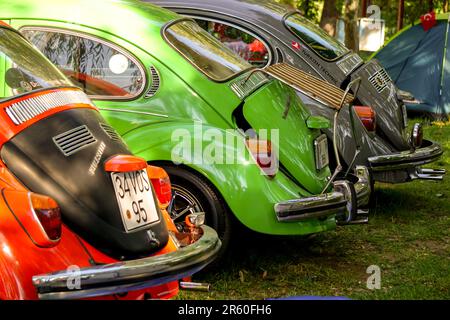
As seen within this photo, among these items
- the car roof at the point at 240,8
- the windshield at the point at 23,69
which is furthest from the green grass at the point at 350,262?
the car roof at the point at 240,8

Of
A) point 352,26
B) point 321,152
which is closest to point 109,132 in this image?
point 321,152

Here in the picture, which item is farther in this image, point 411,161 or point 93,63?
point 411,161

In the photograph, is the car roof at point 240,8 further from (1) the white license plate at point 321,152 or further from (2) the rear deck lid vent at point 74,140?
(2) the rear deck lid vent at point 74,140

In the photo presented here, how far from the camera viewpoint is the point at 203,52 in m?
6.28

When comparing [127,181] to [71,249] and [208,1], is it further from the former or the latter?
[208,1]

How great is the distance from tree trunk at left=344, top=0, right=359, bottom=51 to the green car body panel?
1085 centimetres

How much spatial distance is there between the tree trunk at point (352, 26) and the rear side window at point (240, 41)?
28.7 ft

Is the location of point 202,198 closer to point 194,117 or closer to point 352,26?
point 194,117

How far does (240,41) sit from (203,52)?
181 centimetres

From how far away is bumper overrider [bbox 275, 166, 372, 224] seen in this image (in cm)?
550

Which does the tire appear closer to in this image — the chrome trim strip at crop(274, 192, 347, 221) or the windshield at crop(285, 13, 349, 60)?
the chrome trim strip at crop(274, 192, 347, 221)

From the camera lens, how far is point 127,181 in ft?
13.8
